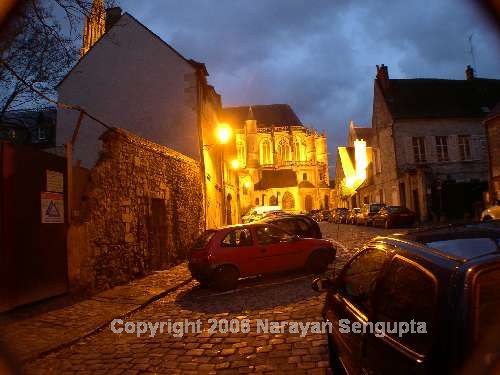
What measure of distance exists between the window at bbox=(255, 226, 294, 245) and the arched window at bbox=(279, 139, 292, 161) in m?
76.6

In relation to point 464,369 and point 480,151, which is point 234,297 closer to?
point 464,369

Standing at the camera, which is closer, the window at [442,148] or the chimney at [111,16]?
the chimney at [111,16]

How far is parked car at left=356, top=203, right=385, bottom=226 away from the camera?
93.8 feet

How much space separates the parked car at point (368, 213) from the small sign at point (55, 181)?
76.6ft

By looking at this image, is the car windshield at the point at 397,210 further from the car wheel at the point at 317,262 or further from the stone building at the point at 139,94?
the car wheel at the point at 317,262

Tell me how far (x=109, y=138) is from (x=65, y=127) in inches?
479

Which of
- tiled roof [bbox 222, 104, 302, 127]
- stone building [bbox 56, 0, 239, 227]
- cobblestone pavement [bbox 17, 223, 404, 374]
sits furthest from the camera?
tiled roof [bbox 222, 104, 302, 127]

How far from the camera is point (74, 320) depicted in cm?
668

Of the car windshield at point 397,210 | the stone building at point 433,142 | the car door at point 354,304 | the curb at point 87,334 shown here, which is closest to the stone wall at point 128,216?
the curb at point 87,334

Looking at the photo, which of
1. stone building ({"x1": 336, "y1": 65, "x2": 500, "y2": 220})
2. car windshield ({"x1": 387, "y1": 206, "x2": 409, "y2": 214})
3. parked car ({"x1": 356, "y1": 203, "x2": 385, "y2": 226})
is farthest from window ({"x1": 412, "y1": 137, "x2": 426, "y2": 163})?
car windshield ({"x1": 387, "y1": 206, "x2": 409, "y2": 214})

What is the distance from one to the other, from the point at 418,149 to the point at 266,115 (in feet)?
203

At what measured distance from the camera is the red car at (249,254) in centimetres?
923

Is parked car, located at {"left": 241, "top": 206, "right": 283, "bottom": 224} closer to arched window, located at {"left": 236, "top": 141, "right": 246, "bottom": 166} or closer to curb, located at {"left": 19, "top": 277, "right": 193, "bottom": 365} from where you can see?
curb, located at {"left": 19, "top": 277, "right": 193, "bottom": 365}

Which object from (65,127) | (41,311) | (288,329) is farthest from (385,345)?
(65,127)
